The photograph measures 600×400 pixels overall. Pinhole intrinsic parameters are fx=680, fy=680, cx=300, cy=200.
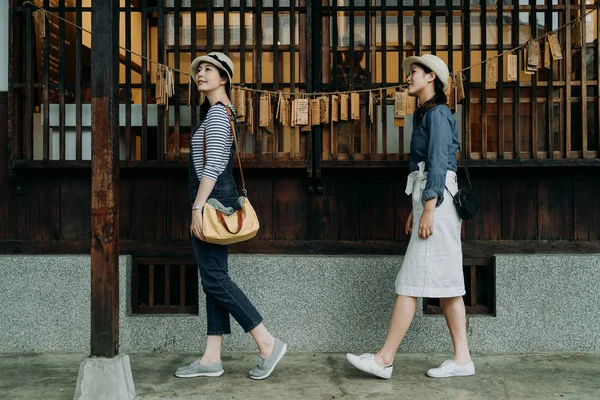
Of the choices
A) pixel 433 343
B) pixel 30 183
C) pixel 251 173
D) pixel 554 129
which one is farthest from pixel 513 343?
pixel 30 183

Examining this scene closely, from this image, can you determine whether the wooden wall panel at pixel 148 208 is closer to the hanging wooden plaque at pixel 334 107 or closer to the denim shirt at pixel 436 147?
the hanging wooden plaque at pixel 334 107

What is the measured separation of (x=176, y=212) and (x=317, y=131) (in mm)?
1439

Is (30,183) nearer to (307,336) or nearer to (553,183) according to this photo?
(307,336)

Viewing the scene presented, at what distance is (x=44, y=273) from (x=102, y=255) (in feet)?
5.66

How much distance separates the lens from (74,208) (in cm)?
606

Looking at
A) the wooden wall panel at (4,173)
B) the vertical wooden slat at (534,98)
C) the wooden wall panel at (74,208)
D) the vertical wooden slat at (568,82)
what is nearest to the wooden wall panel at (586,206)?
the vertical wooden slat at (568,82)

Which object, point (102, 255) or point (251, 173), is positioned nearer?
point (102, 255)

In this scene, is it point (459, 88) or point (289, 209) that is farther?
point (289, 209)

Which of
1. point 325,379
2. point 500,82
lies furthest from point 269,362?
point 500,82

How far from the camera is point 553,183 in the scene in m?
5.96

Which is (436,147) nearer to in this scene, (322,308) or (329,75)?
(329,75)

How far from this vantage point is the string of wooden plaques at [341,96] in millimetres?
5699

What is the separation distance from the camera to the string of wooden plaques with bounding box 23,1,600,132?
5699 mm

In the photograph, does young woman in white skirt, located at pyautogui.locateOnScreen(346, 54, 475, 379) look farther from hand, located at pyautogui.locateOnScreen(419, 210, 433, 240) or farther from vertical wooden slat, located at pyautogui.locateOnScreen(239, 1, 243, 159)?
vertical wooden slat, located at pyautogui.locateOnScreen(239, 1, 243, 159)
